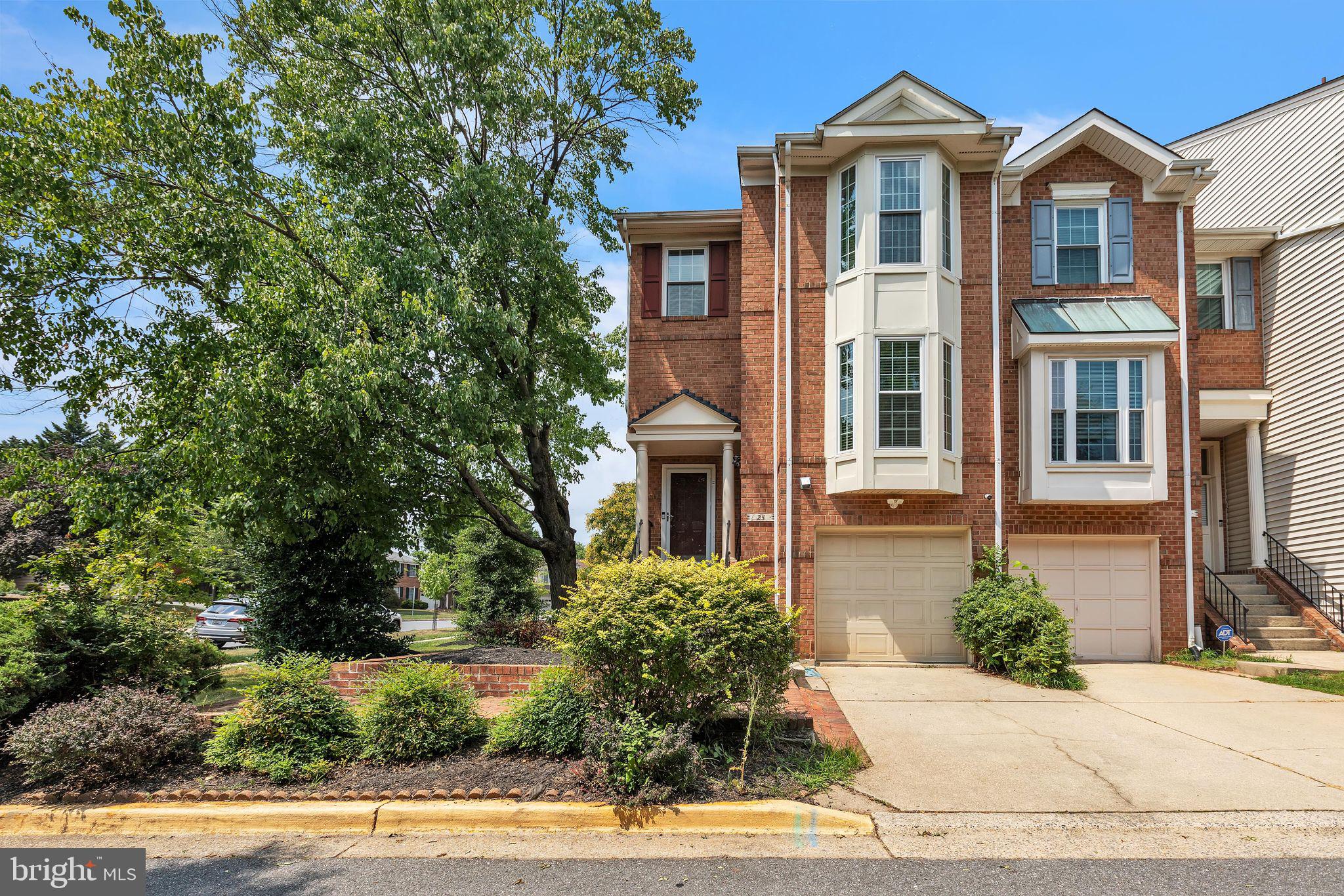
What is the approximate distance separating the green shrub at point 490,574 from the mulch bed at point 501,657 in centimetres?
834

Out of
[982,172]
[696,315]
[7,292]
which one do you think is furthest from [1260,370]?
[7,292]

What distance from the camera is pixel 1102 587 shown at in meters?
14.3

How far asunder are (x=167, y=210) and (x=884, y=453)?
11.1m

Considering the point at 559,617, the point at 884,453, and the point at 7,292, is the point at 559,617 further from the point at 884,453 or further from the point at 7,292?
the point at 7,292

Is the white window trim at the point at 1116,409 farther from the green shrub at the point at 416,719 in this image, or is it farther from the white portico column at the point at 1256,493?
→ the green shrub at the point at 416,719

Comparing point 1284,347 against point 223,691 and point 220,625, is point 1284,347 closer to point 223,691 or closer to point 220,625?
point 223,691

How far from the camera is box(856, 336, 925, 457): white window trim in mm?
13344

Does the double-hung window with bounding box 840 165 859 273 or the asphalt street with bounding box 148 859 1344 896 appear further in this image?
the double-hung window with bounding box 840 165 859 273

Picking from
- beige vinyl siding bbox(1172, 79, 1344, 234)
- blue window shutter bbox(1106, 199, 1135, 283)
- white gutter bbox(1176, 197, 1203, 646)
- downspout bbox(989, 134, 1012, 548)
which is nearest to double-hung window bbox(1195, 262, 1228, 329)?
beige vinyl siding bbox(1172, 79, 1344, 234)

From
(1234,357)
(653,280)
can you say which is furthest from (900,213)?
(1234,357)

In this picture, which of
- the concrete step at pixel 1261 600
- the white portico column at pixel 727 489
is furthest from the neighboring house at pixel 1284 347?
the white portico column at pixel 727 489

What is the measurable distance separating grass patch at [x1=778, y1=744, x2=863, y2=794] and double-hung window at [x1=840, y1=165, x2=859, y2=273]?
9328 millimetres

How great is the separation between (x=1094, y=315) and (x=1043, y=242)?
170 centimetres

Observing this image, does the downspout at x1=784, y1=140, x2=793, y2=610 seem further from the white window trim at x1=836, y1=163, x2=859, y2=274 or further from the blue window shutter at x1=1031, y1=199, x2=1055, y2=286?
the blue window shutter at x1=1031, y1=199, x2=1055, y2=286
